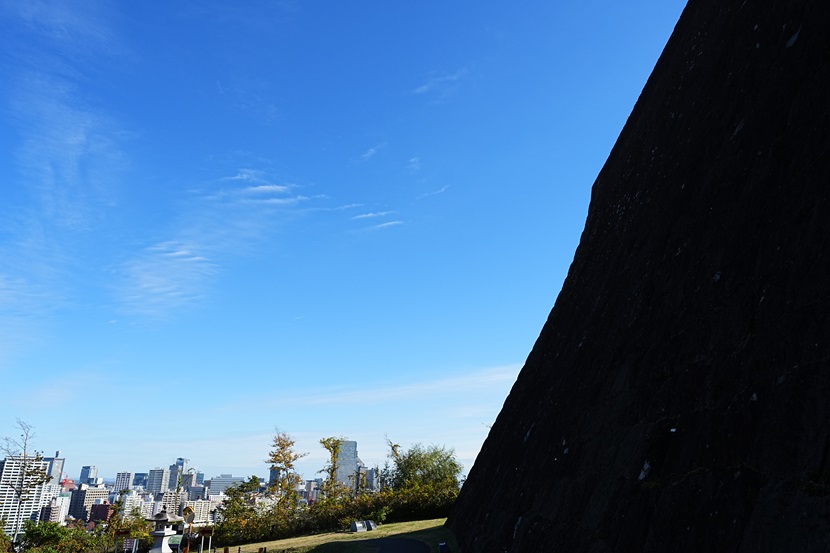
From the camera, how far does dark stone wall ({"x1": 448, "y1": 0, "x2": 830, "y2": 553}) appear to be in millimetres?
3105

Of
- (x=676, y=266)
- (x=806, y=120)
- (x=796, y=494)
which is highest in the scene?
(x=806, y=120)

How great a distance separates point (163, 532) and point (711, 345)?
2403cm

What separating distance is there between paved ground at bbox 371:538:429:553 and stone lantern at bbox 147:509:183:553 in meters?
8.60

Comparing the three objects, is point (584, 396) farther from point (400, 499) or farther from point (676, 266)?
point (400, 499)

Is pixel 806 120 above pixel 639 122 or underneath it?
underneath

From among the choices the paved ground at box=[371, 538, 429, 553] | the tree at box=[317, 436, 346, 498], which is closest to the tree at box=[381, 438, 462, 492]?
the tree at box=[317, 436, 346, 498]

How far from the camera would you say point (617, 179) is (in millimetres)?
12773

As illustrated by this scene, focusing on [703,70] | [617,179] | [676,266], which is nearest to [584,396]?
[676,266]

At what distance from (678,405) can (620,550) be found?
1250mm

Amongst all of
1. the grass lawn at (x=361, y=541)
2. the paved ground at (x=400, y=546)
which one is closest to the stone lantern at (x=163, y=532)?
the grass lawn at (x=361, y=541)

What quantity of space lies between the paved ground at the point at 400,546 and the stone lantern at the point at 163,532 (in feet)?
28.2

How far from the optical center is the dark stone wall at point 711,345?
122 inches

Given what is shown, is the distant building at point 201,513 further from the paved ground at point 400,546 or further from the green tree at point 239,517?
the paved ground at point 400,546

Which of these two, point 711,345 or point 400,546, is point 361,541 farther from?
point 711,345
